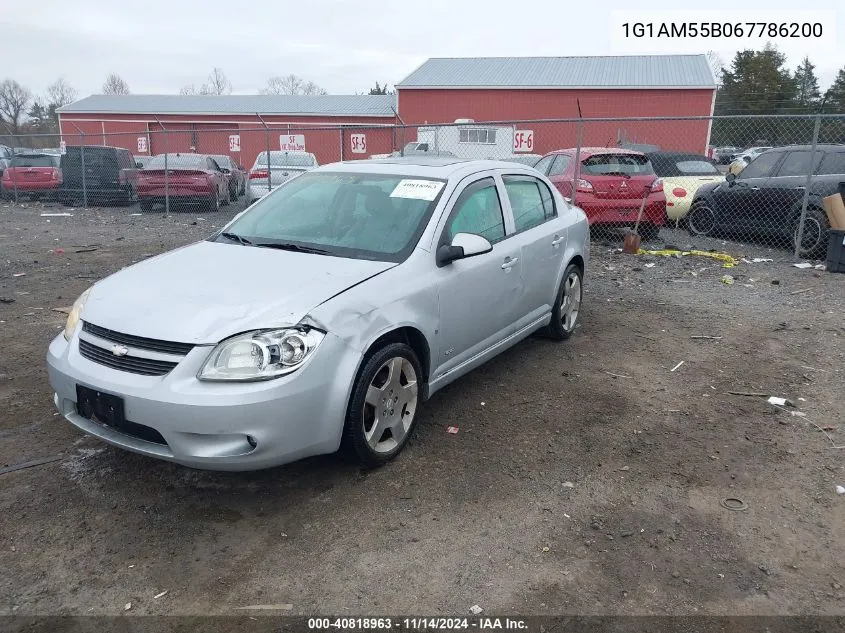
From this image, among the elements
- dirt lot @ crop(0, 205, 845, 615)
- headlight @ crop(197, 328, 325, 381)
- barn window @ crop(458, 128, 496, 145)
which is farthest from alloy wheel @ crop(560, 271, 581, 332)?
barn window @ crop(458, 128, 496, 145)

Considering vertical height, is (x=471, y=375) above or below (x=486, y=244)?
below

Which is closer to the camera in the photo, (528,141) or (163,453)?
(163,453)

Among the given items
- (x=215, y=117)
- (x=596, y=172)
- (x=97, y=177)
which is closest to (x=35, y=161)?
(x=97, y=177)

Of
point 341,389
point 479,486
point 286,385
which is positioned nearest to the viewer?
point 286,385

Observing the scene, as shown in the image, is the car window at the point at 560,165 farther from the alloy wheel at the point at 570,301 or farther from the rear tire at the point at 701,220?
the alloy wheel at the point at 570,301

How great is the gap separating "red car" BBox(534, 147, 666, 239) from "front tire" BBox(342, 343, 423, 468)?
24.1 ft

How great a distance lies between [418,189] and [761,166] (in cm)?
839

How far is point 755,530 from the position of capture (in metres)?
3.13

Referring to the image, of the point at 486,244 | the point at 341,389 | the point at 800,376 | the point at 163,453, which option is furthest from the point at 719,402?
the point at 163,453

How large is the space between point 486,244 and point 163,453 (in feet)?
6.91

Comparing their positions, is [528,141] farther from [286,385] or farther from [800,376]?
[286,385]

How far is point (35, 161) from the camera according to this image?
1797cm

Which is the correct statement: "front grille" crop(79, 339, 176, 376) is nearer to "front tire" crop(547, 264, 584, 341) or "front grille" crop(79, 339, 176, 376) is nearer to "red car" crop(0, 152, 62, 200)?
"front tire" crop(547, 264, 584, 341)

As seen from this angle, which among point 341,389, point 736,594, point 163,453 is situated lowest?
point 736,594
